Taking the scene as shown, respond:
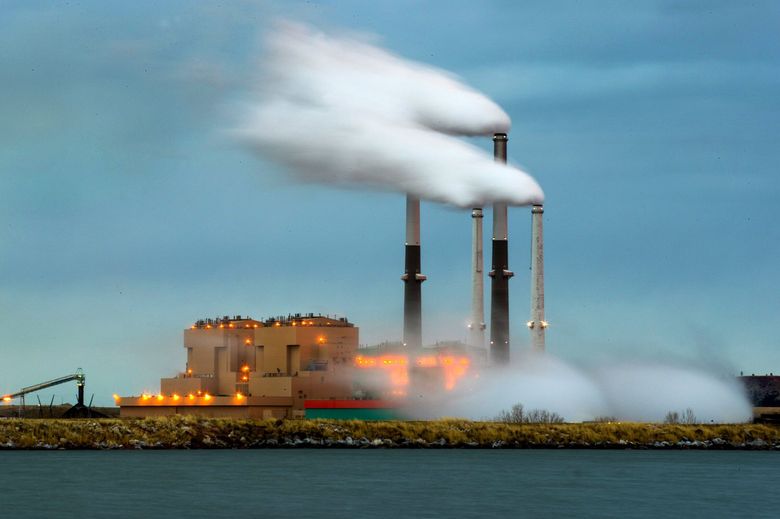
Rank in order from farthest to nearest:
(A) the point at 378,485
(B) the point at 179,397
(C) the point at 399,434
A: (B) the point at 179,397 → (C) the point at 399,434 → (A) the point at 378,485

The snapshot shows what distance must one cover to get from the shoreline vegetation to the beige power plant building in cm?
1717

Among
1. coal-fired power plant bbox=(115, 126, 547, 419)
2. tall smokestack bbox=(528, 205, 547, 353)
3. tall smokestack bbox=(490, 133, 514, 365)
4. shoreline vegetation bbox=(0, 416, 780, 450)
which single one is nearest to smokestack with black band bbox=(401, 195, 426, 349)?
coal-fired power plant bbox=(115, 126, 547, 419)

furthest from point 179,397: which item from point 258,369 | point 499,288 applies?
point 499,288

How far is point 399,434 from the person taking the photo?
359 ft

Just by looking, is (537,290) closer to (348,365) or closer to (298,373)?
(348,365)

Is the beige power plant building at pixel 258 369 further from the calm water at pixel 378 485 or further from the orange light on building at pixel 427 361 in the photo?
the calm water at pixel 378 485

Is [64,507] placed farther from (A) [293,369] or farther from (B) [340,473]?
(A) [293,369]

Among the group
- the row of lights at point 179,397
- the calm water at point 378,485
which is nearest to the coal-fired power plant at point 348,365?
the row of lights at point 179,397

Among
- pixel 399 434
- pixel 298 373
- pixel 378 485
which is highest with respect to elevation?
pixel 298 373

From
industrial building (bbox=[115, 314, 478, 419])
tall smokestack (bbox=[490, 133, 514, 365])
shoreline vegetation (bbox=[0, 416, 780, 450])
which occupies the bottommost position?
shoreline vegetation (bbox=[0, 416, 780, 450])

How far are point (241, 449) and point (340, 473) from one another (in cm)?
2633

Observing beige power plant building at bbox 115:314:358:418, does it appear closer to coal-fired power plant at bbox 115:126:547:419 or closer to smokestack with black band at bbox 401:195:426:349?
coal-fired power plant at bbox 115:126:547:419

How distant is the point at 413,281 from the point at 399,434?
26127mm

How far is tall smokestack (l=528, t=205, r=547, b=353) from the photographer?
135625mm
